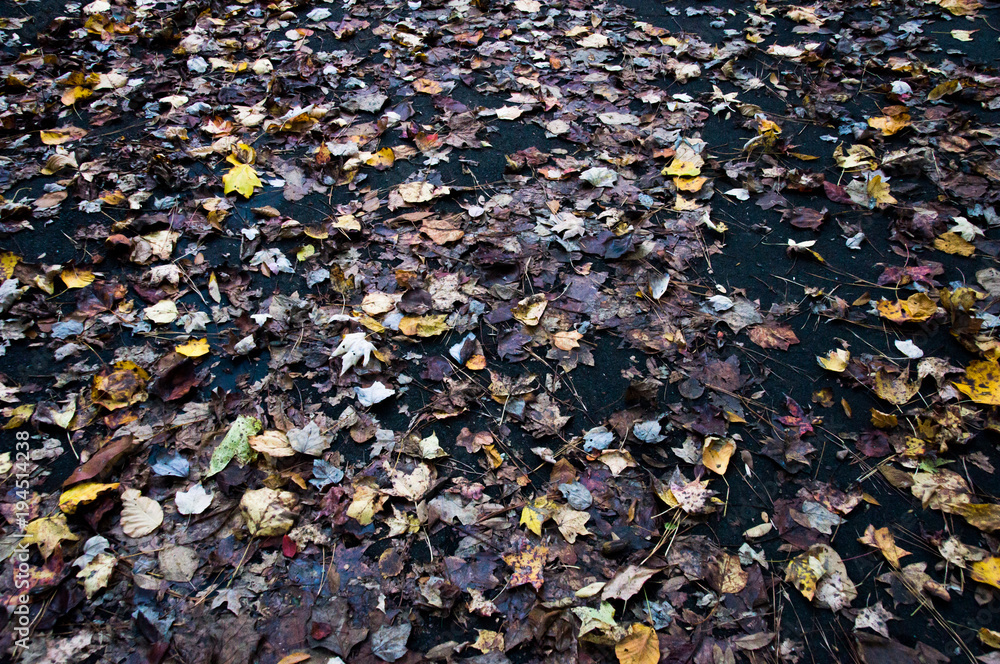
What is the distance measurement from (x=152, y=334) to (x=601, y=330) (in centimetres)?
195

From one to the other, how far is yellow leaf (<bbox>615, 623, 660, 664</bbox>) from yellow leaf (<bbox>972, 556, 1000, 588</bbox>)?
41.6 inches

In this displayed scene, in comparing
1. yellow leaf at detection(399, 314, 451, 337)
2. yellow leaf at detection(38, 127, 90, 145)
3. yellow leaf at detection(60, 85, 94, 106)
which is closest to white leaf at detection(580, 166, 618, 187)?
yellow leaf at detection(399, 314, 451, 337)

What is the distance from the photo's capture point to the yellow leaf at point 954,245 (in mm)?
Answer: 2564

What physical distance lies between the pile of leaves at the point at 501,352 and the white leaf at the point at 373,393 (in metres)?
0.03

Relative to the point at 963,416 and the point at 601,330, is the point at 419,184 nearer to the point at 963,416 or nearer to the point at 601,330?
the point at 601,330

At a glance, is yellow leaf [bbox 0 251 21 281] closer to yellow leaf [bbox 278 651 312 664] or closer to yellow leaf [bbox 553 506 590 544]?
yellow leaf [bbox 278 651 312 664]

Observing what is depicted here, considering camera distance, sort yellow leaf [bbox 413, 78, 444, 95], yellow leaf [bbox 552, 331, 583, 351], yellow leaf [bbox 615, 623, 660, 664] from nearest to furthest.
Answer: yellow leaf [bbox 615, 623, 660, 664]
yellow leaf [bbox 552, 331, 583, 351]
yellow leaf [bbox 413, 78, 444, 95]

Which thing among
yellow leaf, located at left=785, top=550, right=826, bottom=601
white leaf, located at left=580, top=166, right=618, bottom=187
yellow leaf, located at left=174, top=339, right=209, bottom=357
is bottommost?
yellow leaf, located at left=785, top=550, right=826, bottom=601

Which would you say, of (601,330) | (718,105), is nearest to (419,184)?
(601,330)

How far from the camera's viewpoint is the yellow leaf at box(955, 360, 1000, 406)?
206cm

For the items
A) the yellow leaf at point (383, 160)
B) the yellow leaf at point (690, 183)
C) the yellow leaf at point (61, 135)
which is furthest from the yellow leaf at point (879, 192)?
the yellow leaf at point (61, 135)

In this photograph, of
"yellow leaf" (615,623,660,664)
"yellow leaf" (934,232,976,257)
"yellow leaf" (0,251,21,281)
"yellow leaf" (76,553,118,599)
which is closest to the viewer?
"yellow leaf" (615,623,660,664)

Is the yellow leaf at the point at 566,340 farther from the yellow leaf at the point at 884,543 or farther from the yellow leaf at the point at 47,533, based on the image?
the yellow leaf at the point at 47,533

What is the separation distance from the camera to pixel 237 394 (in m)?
2.17
